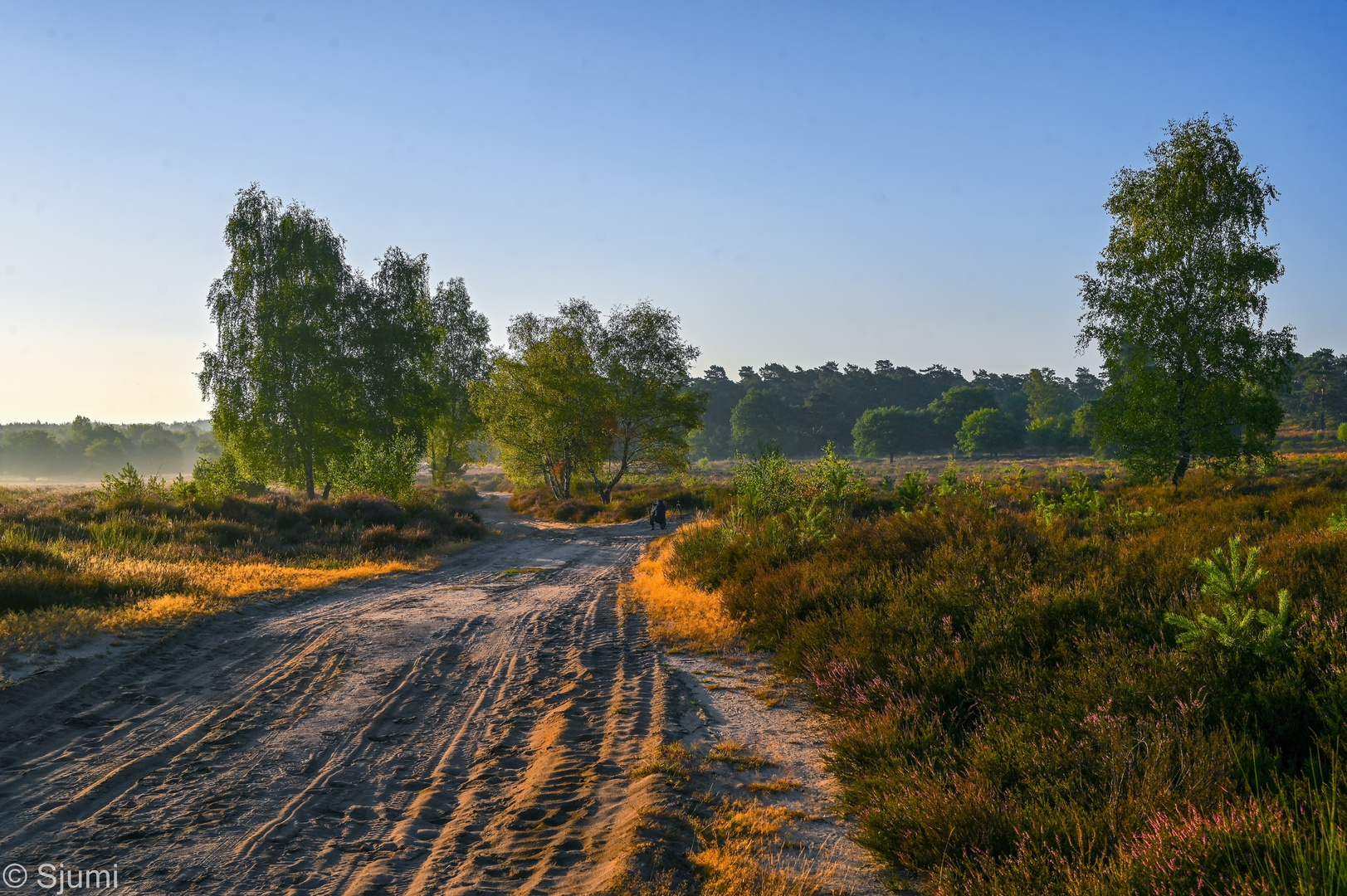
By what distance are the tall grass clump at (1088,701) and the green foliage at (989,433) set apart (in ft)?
252

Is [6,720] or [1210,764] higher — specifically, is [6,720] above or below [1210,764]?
below

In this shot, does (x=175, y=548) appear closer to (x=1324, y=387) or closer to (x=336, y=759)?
(x=336, y=759)

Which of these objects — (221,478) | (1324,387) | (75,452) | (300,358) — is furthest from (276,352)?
(75,452)

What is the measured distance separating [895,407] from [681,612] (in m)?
87.4

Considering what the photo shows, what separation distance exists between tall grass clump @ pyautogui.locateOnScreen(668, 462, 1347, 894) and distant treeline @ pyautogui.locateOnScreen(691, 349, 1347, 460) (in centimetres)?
5512

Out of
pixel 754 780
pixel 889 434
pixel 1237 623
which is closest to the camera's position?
pixel 1237 623

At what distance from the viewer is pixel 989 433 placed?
7938cm

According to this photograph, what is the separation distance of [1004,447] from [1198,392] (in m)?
65.1

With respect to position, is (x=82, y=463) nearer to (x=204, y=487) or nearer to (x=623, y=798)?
(x=204, y=487)

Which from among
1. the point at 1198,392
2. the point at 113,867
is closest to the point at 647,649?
the point at 113,867

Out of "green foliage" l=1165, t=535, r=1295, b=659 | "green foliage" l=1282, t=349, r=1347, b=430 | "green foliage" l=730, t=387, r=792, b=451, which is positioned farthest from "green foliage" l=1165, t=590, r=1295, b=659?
"green foliage" l=1282, t=349, r=1347, b=430

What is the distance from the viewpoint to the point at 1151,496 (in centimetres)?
1647

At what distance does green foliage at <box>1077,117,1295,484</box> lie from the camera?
2178 centimetres

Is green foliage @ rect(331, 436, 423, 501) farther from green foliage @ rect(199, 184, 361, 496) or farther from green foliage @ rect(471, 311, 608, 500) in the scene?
green foliage @ rect(471, 311, 608, 500)
